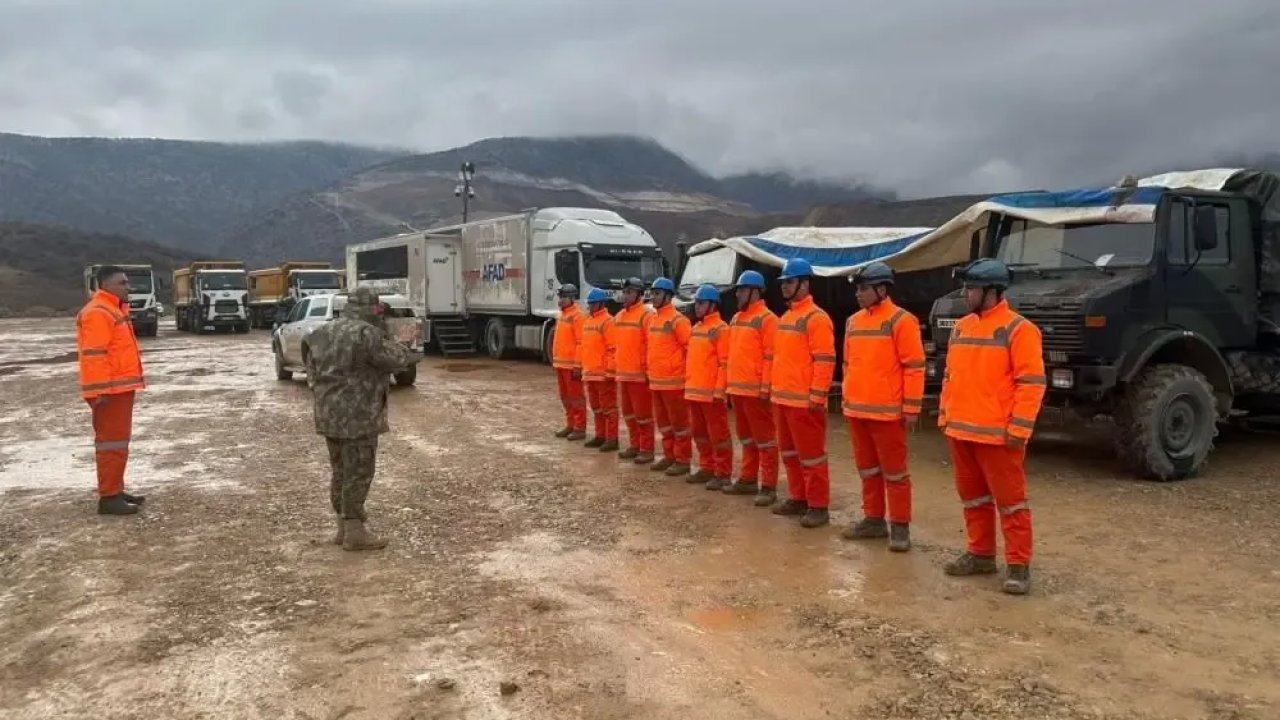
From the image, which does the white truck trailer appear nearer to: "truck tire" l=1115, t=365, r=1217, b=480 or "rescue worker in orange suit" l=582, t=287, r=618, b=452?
"rescue worker in orange suit" l=582, t=287, r=618, b=452

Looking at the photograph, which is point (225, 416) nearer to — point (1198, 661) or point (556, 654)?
point (556, 654)

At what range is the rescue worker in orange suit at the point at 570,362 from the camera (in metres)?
10.2

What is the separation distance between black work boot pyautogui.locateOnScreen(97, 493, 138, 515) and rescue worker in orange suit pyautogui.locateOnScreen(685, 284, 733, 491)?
4523mm

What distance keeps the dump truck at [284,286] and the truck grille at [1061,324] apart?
1195 inches

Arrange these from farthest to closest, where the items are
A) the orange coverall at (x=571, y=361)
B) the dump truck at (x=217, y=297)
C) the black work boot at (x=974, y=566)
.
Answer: the dump truck at (x=217, y=297), the orange coverall at (x=571, y=361), the black work boot at (x=974, y=566)

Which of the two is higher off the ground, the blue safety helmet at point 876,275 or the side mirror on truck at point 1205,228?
the side mirror on truck at point 1205,228

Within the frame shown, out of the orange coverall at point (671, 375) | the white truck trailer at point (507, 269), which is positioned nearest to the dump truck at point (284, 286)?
the white truck trailer at point (507, 269)

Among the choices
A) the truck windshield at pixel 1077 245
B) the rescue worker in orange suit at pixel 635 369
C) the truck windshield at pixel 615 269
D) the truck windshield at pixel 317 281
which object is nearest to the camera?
the truck windshield at pixel 1077 245

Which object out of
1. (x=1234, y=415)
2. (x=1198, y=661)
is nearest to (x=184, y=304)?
(x=1234, y=415)

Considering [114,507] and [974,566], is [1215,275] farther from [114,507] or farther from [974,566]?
[114,507]

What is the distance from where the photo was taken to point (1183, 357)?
831 cm

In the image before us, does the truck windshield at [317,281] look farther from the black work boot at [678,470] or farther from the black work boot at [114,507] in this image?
the black work boot at [678,470]

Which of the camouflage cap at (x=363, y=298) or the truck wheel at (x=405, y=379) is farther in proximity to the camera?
the truck wheel at (x=405, y=379)

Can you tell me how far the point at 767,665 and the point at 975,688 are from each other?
0.87 m
